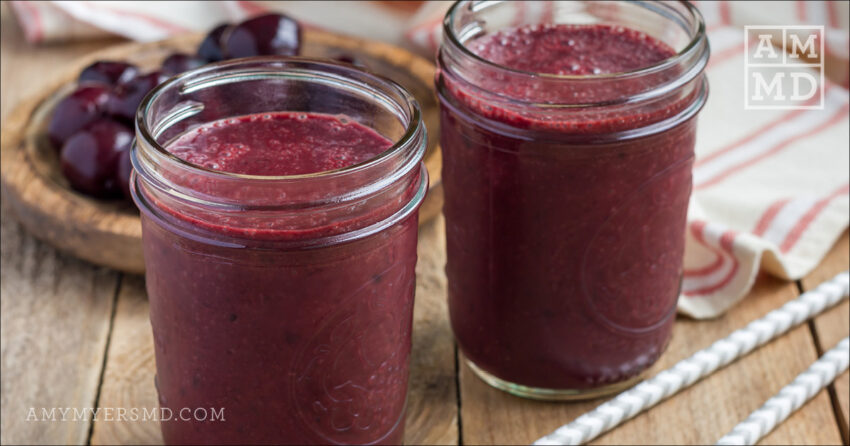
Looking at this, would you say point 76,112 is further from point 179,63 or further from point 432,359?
point 432,359

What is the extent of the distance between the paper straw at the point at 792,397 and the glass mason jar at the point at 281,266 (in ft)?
1.15

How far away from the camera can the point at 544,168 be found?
40.1 inches

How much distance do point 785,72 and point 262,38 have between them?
820 mm

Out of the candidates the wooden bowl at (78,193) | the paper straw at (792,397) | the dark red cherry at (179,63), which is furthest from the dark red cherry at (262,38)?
the paper straw at (792,397)

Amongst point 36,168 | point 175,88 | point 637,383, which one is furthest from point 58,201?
point 637,383

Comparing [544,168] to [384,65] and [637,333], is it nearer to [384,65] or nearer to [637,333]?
[637,333]

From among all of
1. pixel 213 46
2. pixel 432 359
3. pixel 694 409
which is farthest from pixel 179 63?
pixel 694 409

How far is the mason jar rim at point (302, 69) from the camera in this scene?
0.83 meters

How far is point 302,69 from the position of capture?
1.01m

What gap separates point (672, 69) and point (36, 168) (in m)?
0.85

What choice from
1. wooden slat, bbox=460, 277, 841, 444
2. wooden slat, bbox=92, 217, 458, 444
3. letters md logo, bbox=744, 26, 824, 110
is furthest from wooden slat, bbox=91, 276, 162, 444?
letters md logo, bbox=744, 26, 824, 110

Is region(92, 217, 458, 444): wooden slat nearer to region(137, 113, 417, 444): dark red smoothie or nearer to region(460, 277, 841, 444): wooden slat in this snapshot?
region(460, 277, 841, 444): wooden slat

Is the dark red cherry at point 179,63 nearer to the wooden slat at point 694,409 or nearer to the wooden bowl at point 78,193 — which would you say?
the wooden bowl at point 78,193

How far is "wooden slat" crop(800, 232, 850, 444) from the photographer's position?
3.91 feet
